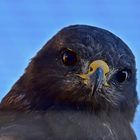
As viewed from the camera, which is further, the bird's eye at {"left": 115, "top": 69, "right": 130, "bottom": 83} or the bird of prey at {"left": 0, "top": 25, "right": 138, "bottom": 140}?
the bird's eye at {"left": 115, "top": 69, "right": 130, "bottom": 83}

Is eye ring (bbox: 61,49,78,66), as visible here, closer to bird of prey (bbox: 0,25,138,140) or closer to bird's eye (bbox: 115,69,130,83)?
bird of prey (bbox: 0,25,138,140)

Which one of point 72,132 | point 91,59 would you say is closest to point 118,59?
point 91,59

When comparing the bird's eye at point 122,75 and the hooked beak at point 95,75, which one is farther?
the bird's eye at point 122,75

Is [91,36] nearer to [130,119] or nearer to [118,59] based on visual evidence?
[118,59]

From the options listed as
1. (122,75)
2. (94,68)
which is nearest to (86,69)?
(94,68)

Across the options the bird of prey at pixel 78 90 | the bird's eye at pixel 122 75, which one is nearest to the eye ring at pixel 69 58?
→ the bird of prey at pixel 78 90

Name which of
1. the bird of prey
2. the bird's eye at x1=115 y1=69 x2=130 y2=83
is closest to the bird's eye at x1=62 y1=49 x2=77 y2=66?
the bird of prey

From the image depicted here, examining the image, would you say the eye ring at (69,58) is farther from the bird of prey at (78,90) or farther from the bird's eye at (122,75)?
the bird's eye at (122,75)

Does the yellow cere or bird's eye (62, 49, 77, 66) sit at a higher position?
bird's eye (62, 49, 77, 66)
